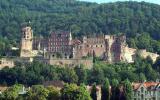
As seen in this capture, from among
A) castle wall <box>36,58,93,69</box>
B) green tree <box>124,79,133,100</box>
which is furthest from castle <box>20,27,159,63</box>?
green tree <box>124,79,133,100</box>

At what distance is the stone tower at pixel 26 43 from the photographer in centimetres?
13838

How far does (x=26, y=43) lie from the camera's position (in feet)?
470

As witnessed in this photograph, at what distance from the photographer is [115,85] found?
102188 millimetres

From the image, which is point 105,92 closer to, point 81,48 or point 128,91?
point 128,91

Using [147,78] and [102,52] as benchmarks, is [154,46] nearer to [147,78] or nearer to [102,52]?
[102,52]

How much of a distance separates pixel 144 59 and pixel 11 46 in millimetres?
21766

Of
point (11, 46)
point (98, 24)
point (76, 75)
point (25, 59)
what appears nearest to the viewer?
point (76, 75)

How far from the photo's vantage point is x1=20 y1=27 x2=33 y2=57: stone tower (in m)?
138

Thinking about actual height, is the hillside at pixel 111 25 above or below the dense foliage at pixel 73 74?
Result: above

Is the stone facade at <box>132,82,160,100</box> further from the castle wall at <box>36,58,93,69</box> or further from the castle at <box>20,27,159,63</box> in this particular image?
the castle at <box>20,27,159,63</box>

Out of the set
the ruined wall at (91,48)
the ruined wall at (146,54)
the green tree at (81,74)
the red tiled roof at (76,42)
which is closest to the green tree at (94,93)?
the green tree at (81,74)

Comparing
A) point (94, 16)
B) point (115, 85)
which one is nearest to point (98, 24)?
point (94, 16)

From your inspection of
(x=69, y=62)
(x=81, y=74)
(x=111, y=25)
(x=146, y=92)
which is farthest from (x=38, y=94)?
(x=111, y=25)

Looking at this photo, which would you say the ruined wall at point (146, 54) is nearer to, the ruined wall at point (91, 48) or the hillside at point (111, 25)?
the ruined wall at point (91, 48)
